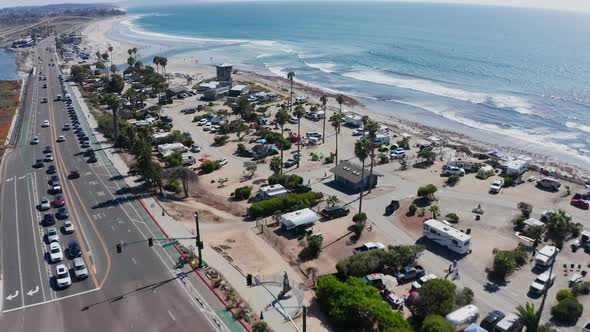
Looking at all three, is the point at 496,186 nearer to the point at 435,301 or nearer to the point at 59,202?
the point at 435,301

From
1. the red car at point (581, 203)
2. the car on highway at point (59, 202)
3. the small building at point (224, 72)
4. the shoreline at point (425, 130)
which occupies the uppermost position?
the small building at point (224, 72)

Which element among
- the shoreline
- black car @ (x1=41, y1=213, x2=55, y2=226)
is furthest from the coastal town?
black car @ (x1=41, y1=213, x2=55, y2=226)

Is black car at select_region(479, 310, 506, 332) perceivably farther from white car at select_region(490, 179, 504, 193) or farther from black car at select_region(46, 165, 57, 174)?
black car at select_region(46, 165, 57, 174)

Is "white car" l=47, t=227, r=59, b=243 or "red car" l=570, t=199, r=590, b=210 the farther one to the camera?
"red car" l=570, t=199, r=590, b=210

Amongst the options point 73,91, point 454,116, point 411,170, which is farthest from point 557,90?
point 73,91

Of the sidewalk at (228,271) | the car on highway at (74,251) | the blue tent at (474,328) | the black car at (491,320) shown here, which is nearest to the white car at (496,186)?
the black car at (491,320)

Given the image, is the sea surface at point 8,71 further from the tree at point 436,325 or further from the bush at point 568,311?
the bush at point 568,311
